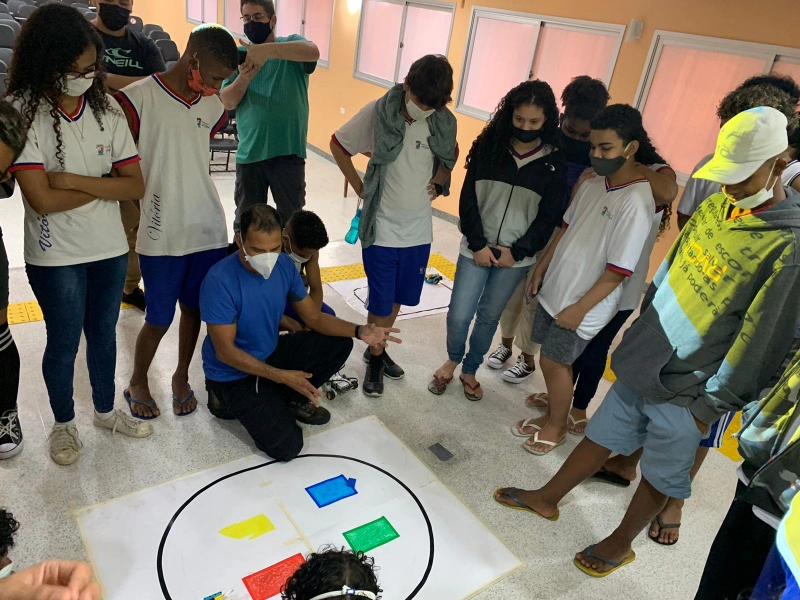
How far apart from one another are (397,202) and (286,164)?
0.85m

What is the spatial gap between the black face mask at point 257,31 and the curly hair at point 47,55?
1252 mm

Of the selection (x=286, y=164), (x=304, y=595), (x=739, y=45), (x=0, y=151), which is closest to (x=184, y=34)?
(x=286, y=164)

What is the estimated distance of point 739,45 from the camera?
12.4 ft

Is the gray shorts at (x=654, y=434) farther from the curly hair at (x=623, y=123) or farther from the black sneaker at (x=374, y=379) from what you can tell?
the black sneaker at (x=374, y=379)

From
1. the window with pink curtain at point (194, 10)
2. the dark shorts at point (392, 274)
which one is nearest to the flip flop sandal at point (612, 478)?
the dark shorts at point (392, 274)

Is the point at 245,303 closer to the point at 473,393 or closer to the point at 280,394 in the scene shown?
the point at 280,394

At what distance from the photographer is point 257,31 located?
291 centimetres

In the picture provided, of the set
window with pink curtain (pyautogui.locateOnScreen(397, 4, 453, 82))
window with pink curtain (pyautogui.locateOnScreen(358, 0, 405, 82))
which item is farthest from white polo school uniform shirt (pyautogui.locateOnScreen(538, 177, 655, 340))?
window with pink curtain (pyautogui.locateOnScreen(358, 0, 405, 82))

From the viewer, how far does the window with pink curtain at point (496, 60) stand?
4.99 meters

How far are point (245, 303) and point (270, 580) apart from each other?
38.9 inches

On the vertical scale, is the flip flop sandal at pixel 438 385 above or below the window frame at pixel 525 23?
below

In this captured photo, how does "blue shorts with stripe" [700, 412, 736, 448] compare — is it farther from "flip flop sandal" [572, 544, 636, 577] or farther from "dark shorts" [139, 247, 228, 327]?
"dark shorts" [139, 247, 228, 327]

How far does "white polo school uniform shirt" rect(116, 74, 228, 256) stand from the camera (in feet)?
6.86

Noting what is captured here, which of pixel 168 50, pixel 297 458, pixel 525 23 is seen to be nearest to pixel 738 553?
pixel 297 458
